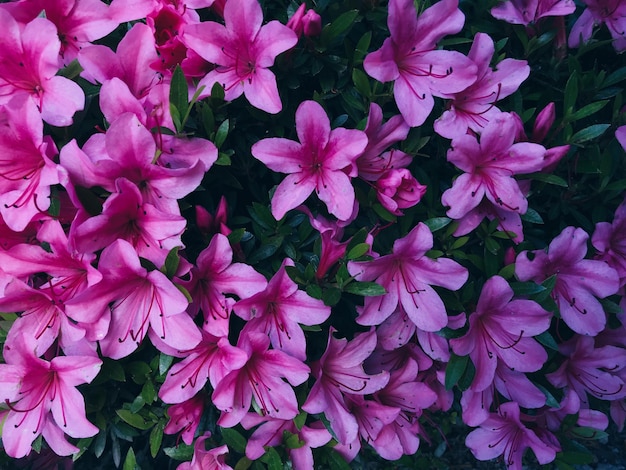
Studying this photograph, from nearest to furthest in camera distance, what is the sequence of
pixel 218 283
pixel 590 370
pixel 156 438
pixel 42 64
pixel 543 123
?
pixel 42 64, pixel 218 283, pixel 543 123, pixel 156 438, pixel 590 370

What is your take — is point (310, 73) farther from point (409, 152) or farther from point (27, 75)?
point (27, 75)

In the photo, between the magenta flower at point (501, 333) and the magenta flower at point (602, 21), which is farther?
the magenta flower at point (602, 21)

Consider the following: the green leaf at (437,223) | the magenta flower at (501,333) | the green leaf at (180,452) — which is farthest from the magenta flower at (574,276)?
the green leaf at (180,452)

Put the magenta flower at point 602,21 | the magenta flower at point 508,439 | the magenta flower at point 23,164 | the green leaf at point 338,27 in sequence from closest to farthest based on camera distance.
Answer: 1. the magenta flower at point 23,164
2. the green leaf at point 338,27
3. the magenta flower at point 602,21
4. the magenta flower at point 508,439

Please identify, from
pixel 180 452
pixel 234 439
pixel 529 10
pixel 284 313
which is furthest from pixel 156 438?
pixel 529 10

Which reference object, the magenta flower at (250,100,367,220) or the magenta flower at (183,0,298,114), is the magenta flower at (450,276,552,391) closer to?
the magenta flower at (250,100,367,220)

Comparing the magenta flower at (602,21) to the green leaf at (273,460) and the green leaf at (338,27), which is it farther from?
the green leaf at (273,460)

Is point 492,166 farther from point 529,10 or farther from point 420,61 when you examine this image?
point 529,10
